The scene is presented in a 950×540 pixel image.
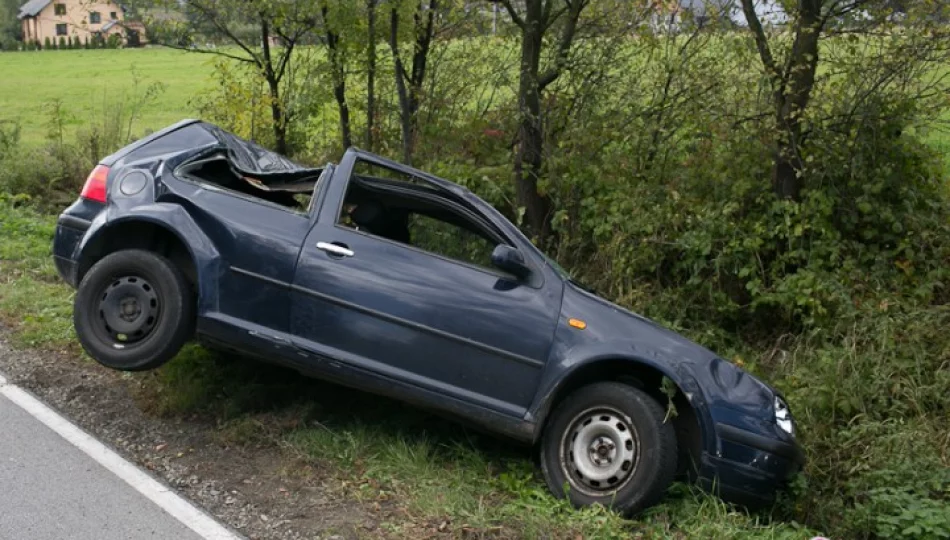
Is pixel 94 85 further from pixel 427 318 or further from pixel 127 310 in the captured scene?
pixel 427 318

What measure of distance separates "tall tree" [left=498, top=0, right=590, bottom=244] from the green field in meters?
4.74

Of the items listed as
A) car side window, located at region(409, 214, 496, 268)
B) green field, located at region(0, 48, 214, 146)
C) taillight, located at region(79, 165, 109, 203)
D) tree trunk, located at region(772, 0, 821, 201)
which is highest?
tree trunk, located at region(772, 0, 821, 201)

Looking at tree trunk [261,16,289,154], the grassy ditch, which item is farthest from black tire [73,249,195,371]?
tree trunk [261,16,289,154]

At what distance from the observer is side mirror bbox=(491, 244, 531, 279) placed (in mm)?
5840

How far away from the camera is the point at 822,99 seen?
27.9 ft

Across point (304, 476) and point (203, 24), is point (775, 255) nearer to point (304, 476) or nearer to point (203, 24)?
point (304, 476)

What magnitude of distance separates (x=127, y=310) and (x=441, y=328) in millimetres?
1982

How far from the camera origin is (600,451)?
5656 mm

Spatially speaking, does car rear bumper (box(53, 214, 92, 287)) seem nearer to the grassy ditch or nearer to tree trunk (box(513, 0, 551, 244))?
the grassy ditch

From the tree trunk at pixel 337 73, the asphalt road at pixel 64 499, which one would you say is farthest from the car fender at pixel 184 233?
the tree trunk at pixel 337 73

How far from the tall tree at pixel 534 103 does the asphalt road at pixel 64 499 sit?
4.99 meters

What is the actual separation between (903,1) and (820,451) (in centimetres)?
392

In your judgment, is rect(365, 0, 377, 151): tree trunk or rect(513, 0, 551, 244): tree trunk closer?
rect(513, 0, 551, 244): tree trunk

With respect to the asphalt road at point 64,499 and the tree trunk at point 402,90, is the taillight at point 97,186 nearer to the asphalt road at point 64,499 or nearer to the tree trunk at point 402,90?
the asphalt road at point 64,499
